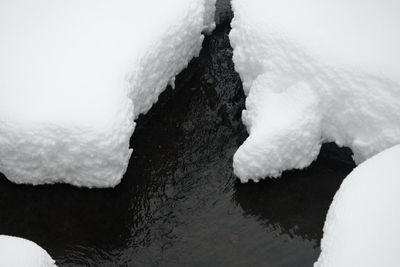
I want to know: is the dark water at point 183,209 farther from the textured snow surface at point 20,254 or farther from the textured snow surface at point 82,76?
the textured snow surface at point 20,254

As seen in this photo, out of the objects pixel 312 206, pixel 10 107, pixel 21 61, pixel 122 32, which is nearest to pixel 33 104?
pixel 10 107

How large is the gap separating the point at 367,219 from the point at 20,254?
16.2ft

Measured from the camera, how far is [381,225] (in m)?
6.25

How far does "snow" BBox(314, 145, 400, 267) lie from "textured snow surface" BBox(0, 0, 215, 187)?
371 cm

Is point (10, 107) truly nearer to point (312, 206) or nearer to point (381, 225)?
point (312, 206)

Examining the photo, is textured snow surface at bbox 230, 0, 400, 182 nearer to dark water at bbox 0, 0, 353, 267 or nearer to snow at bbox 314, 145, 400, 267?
dark water at bbox 0, 0, 353, 267

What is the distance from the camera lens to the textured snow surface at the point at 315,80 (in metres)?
8.06

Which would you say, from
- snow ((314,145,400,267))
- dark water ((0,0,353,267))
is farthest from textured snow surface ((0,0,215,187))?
snow ((314,145,400,267))

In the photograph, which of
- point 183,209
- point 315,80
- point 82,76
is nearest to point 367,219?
point 315,80

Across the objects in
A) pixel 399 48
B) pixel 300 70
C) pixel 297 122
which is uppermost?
pixel 300 70

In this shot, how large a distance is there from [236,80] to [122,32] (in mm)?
2711

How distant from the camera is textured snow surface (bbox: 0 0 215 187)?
773 cm

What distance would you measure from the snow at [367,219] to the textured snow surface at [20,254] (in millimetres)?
4027

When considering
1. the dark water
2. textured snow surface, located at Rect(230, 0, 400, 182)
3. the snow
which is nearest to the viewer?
the snow
